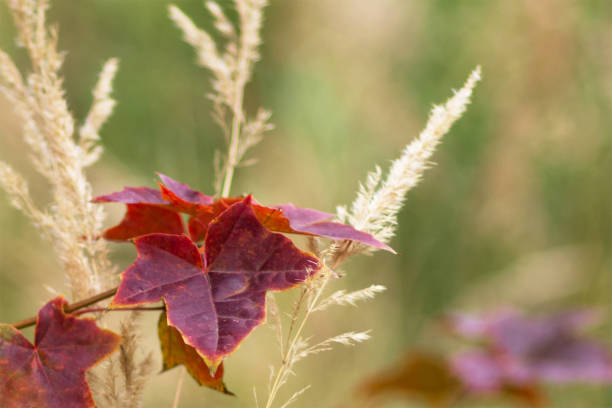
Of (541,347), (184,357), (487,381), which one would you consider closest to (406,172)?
(184,357)

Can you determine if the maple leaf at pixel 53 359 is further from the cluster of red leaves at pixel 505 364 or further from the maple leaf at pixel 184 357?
the cluster of red leaves at pixel 505 364

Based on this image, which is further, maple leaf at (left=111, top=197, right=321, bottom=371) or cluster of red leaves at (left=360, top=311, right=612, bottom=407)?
cluster of red leaves at (left=360, top=311, right=612, bottom=407)

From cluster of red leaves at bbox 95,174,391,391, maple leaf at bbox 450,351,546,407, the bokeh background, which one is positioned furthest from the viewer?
the bokeh background

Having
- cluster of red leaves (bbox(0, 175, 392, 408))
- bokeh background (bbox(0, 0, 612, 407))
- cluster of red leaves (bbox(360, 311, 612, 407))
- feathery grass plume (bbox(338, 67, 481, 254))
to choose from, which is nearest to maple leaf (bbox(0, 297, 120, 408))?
cluster of red leaves (bbox(0, 175, 392, 408))

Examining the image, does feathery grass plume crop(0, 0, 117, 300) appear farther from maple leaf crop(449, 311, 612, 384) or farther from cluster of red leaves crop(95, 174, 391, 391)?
maple leaf crop(449, 311, 612, 384)

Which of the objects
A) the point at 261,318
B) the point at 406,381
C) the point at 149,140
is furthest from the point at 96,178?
the point at 261,318

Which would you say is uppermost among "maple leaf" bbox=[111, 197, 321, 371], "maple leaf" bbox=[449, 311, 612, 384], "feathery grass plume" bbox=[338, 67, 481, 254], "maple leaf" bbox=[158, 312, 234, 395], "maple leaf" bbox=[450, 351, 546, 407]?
"maple leaf" bbox=[449, 311, 612, 384]
